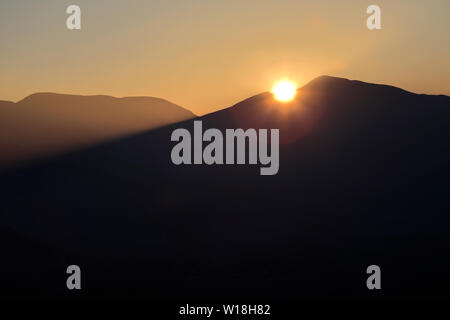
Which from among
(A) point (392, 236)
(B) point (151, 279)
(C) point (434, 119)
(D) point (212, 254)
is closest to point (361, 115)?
(C) point (434, 119)

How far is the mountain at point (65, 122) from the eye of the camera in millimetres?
12874

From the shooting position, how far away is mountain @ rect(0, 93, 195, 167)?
12.9 metres

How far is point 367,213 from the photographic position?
34.2 ft

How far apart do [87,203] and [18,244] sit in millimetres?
2355

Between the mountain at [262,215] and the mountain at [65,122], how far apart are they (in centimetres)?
47

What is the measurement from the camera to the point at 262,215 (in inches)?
494

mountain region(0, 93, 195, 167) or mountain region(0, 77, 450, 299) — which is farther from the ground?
mountain region(0, 93, 195, 167)

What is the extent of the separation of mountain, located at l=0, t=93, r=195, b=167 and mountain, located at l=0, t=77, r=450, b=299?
471 millimetres
